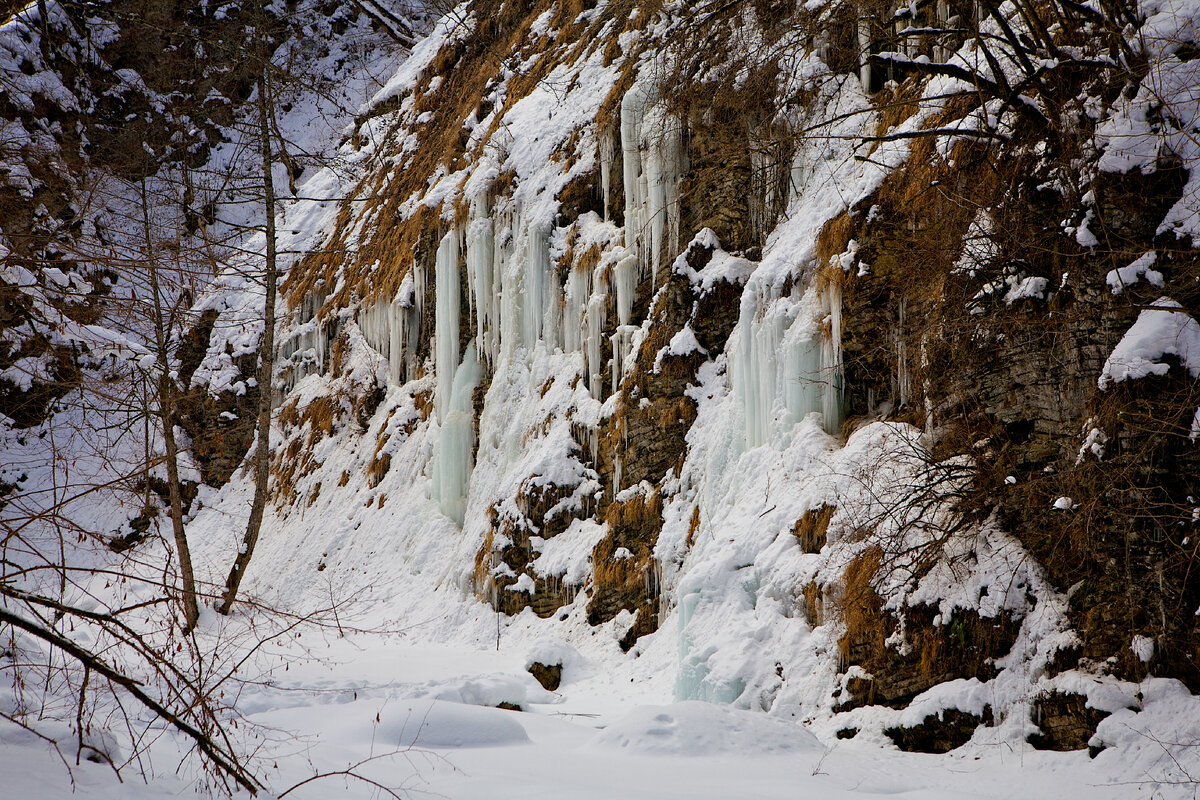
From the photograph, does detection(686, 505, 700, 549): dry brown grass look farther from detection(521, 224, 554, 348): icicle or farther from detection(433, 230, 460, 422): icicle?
detection(433, 230, 460, 422): icicle

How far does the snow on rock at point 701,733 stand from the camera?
17.8 ft

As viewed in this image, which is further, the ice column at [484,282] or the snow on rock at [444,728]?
the ice column at [484,282]

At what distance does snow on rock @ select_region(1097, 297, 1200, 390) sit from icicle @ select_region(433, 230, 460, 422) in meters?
10.6

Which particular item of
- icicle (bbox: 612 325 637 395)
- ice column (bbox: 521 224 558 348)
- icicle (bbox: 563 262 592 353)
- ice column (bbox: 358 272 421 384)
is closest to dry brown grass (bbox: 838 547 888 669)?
icicle (bbox: 612 325 637 395)

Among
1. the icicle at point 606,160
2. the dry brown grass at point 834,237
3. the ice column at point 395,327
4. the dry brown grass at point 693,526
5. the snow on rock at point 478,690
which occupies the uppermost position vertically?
the icicle at point 606,160

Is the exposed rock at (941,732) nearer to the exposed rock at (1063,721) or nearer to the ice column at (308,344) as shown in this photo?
the exposed rock at (1063,721)

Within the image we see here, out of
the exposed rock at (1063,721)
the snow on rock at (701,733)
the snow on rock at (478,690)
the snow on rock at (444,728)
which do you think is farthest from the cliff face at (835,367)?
the snow on rock at (444,728)

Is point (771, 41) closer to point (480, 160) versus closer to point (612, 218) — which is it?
point (612, 218)

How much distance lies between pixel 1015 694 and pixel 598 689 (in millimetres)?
4386

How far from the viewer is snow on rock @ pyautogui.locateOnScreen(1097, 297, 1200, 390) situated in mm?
5055

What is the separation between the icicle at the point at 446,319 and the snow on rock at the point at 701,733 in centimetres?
899

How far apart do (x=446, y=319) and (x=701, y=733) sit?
9953 millimetres

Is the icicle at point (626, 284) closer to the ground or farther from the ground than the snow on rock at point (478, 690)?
farther from the ground

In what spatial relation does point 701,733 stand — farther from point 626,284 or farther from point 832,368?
point 626,284
